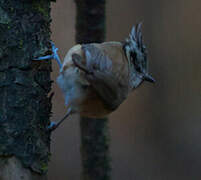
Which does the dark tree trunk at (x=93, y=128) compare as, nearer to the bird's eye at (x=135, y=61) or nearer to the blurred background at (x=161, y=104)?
the bird's eye at (x=135, y=61)

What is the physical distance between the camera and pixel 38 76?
271 cm

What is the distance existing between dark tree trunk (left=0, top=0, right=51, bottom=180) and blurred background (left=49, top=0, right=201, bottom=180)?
3.57 m

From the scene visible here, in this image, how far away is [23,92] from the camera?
8.46 ft

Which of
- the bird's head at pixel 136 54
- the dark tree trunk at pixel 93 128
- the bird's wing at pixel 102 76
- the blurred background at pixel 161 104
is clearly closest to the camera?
the bird's wing at pixel 102 76

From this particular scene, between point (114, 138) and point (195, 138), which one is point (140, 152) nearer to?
point (114, 138)

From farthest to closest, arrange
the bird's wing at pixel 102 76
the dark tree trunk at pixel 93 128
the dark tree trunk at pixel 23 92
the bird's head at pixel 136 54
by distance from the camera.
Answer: the dark tree trunk at pixel 93 128, the bird's head at pixel 136 54, the bird's wing at pixel 102 76, the dark tree trunk at pixel 23 92

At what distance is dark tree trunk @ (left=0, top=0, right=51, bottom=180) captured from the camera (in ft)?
8.13

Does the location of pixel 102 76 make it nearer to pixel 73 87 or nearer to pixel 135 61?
pixel 73 87

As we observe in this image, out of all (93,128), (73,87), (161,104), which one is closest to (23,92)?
(73,87)

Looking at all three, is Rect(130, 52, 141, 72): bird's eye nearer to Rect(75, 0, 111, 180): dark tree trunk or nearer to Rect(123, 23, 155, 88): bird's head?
Rect(123, 23, 155, 88): bird's head

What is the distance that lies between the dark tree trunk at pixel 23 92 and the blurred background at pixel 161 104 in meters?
3.57

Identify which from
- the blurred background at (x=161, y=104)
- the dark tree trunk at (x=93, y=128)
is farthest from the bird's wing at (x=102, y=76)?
the blurred background at (x=161, y=104)

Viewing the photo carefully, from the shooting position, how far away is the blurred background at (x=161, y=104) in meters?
6.43

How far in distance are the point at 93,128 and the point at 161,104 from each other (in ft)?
10.2
